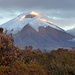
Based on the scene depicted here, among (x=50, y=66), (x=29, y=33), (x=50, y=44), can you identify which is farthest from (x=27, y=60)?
(x=29, y=33)

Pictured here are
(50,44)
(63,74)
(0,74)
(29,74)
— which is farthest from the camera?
(50,44)

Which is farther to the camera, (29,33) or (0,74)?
(29,33)

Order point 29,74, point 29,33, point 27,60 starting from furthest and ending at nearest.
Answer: point 29,33, point 27,60, point 29,74

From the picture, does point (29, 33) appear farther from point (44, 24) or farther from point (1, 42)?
point (1, 42)

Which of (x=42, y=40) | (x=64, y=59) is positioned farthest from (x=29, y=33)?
(x=64, y=59)

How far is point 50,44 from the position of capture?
18100cm

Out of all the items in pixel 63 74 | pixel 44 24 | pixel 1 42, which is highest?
pixel 44 24

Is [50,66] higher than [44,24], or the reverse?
[44,24]

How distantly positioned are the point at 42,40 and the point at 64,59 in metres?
173

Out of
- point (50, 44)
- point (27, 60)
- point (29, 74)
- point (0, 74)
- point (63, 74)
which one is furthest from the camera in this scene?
point (50, 44)

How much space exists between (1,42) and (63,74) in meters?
3.27

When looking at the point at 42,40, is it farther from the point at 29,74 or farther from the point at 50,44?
the point at 29,74

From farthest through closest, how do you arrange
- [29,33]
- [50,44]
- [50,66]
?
[29,33] → [50,44] → [50,66]

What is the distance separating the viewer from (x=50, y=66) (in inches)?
551
